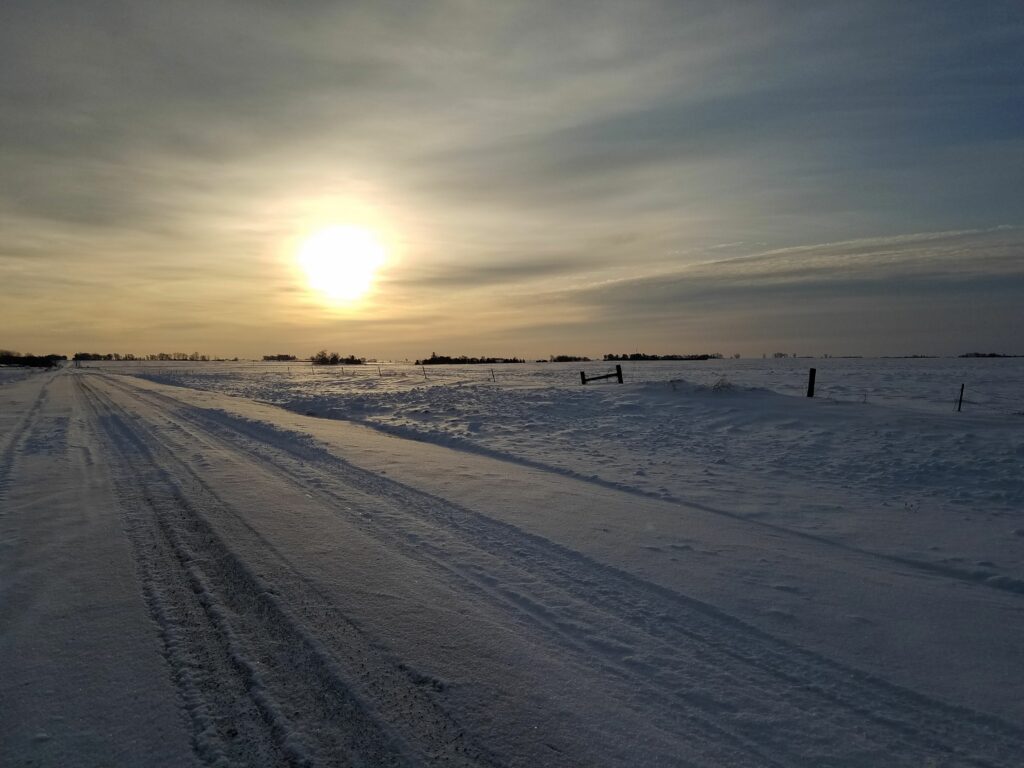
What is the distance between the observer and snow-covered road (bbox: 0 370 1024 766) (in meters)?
3.08

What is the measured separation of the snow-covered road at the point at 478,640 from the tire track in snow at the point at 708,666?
20mm

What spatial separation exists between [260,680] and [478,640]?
1444 millimetres

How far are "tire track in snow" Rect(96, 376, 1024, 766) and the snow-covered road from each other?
0.8 inches

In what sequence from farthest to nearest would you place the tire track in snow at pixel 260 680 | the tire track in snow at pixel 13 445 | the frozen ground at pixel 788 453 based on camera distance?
the tire track in snow at pixel 13 445
the frozen ground at pixel 788 453
the tire track in snow at pixel 260 680

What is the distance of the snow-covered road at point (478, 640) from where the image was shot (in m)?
3.08

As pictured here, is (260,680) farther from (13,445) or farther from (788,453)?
(13,445)

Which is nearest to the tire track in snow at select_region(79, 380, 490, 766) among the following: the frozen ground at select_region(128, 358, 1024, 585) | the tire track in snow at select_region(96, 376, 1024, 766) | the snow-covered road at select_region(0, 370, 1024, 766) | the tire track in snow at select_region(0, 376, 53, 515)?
the snow-covered road at select_region(0, 370, 1024, 766)

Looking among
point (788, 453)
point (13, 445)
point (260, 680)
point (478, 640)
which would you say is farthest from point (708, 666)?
point (13, 445)

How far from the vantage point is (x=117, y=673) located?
3611mm

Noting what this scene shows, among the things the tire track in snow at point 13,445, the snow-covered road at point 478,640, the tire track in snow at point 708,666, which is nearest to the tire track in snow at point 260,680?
the snow-covered road at point 478,640

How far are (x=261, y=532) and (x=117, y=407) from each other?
64.1 ft

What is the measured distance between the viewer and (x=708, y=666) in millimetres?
3863

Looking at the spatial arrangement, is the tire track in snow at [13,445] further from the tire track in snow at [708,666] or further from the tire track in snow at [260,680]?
the tire track in snow at [708,666]

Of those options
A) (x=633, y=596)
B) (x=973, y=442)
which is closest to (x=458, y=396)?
(x=973, y=442)
